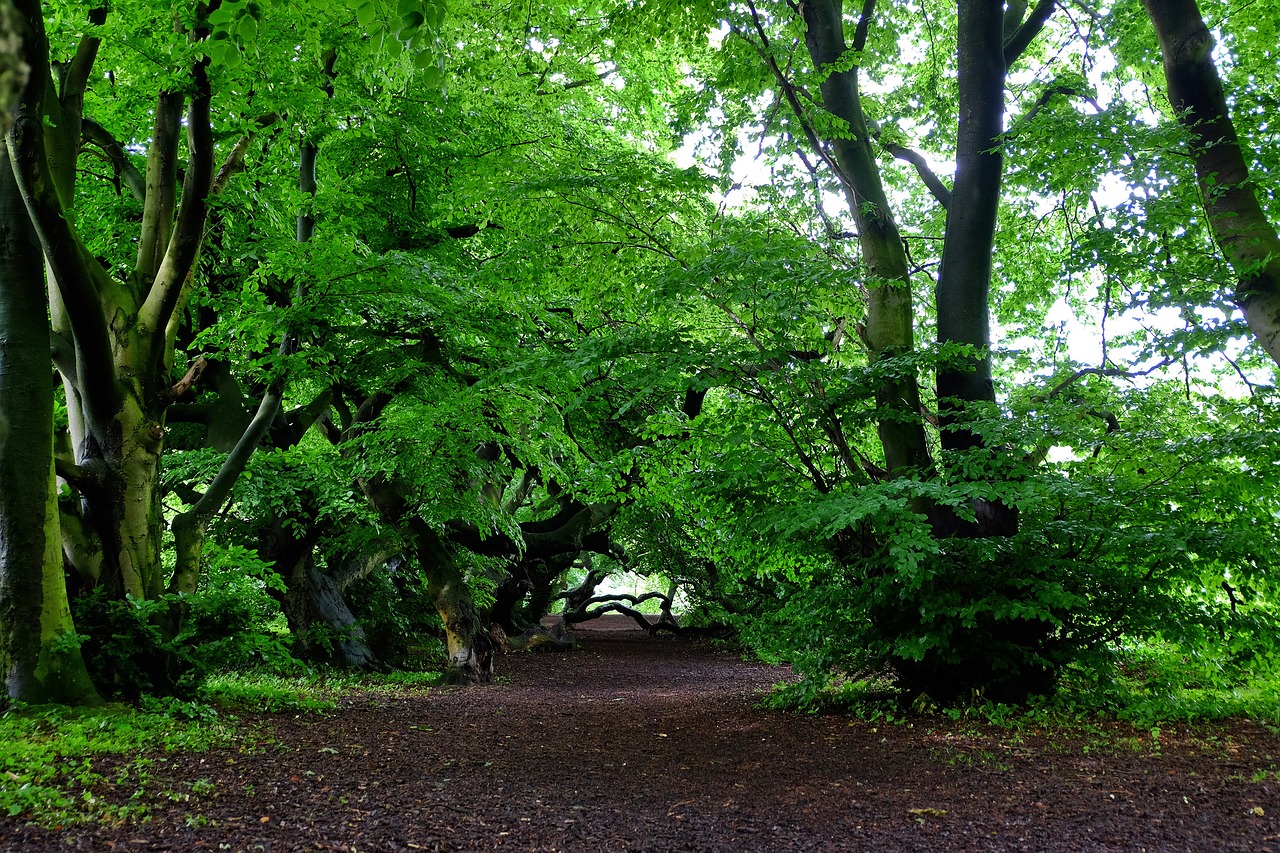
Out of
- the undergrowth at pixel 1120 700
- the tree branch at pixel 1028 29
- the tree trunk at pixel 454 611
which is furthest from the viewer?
the tree trunk at pixel 454 611

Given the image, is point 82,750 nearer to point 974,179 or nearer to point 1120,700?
point 1120,700

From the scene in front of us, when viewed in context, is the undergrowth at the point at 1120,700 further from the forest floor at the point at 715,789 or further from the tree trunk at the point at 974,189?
the tree trunk at the point at 974,189

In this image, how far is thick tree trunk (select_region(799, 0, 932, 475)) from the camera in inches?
255

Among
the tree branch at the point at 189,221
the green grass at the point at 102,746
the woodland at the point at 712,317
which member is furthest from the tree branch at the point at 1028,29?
the green grass at the point at 102,746

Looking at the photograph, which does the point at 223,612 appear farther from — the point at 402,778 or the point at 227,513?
the point at 227,513

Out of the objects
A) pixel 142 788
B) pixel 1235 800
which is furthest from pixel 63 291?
pixel 1235 800

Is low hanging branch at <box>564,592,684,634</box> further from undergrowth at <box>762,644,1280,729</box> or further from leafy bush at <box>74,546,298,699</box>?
leafy bush at <box>74,546,298,699</box>

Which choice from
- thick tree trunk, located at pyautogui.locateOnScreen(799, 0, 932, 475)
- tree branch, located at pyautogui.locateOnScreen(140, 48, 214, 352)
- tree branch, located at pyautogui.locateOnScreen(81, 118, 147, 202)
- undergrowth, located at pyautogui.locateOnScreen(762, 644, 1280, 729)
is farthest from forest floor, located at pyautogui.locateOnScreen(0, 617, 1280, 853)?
tree branch, located at pyautogui.locateOnScreen(81, 118, 147, 202)

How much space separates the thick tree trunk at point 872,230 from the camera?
647cm

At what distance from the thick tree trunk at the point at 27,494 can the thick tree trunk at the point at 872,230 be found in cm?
601

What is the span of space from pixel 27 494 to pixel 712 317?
599cm

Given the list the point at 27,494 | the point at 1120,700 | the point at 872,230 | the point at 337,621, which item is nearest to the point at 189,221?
the point at 27,494

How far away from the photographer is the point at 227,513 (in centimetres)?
1054

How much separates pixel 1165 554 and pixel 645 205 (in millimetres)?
Answer: 4688
